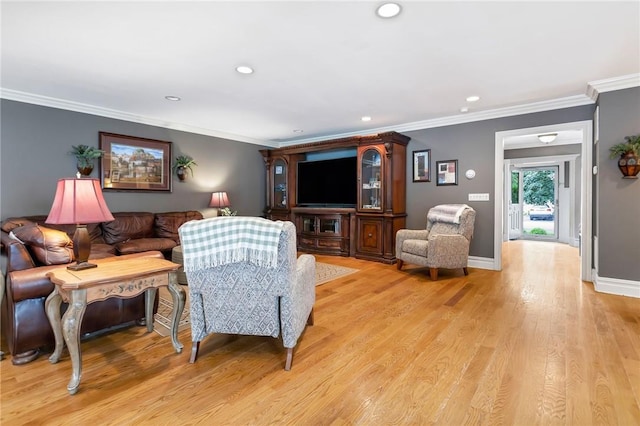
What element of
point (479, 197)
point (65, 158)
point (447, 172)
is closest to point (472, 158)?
point (447, 172)

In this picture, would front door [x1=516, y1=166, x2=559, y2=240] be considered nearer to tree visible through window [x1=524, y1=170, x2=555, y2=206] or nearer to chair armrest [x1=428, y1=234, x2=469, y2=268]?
tree visible through window [x1=524, y1=170, x2=555, y2=206]

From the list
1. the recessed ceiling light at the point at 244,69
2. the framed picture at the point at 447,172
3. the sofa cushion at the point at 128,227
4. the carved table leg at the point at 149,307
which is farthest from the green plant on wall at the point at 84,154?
the framed picture at the point at 447,172

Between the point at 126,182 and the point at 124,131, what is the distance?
757 mm

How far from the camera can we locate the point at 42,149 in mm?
3973

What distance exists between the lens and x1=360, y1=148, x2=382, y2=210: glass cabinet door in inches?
210

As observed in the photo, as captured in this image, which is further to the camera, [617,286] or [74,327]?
[617,286]

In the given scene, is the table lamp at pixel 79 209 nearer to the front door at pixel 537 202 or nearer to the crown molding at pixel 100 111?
the crown molding at pixel 100 111

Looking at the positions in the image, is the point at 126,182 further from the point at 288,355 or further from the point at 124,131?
the point at 288,355

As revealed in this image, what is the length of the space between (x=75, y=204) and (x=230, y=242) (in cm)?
107

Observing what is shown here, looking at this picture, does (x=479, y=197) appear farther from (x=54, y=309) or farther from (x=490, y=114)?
(x=54, y=309)

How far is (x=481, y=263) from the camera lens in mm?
4766

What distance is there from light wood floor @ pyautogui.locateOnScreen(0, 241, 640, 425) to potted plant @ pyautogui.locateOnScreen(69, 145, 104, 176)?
8.98 feet

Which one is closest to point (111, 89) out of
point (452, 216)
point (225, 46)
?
point (225, 46)

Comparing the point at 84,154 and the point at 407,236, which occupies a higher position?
the point at 84,154
